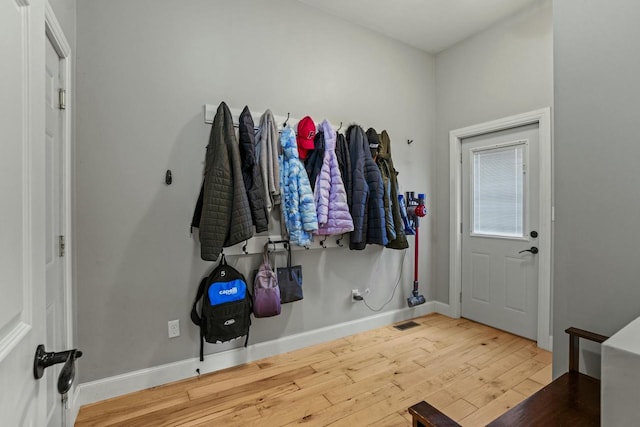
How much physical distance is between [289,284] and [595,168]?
1996 mm

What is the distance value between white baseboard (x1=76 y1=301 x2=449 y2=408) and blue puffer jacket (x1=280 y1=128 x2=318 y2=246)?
91cm

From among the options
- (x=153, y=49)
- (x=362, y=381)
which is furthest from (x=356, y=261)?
(x=153, y=49)

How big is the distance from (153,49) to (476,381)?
3207 millimetres

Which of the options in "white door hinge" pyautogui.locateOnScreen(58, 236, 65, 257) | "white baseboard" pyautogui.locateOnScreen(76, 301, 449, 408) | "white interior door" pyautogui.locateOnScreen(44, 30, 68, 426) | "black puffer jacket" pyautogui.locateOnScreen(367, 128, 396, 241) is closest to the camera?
"white interior door" pyautogui.locateOnScreen(44, 30, 68, 426)

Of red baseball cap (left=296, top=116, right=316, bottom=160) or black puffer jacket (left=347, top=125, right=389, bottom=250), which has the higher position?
red baseball cap (left=296, top=116, right=316, bottom=160)

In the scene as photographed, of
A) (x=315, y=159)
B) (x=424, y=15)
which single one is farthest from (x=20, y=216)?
(x=424, y=15)

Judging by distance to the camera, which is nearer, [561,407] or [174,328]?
[561,407]

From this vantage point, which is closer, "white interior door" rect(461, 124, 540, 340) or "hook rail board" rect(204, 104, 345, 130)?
"hook rail board" rect(204, 104, 345, 130)

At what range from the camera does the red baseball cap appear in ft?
8.07

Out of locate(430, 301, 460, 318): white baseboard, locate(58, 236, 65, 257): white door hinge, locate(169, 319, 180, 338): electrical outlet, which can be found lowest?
locate(430, 301, 460, 318): white baseboard

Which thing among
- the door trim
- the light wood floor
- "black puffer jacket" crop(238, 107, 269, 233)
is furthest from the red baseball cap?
the light wood floor

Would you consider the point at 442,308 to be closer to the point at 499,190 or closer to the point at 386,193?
the point at 499,190

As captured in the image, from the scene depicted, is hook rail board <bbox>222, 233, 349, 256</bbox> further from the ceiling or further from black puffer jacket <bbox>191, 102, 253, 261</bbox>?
the ceiling

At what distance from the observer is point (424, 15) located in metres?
2.87
